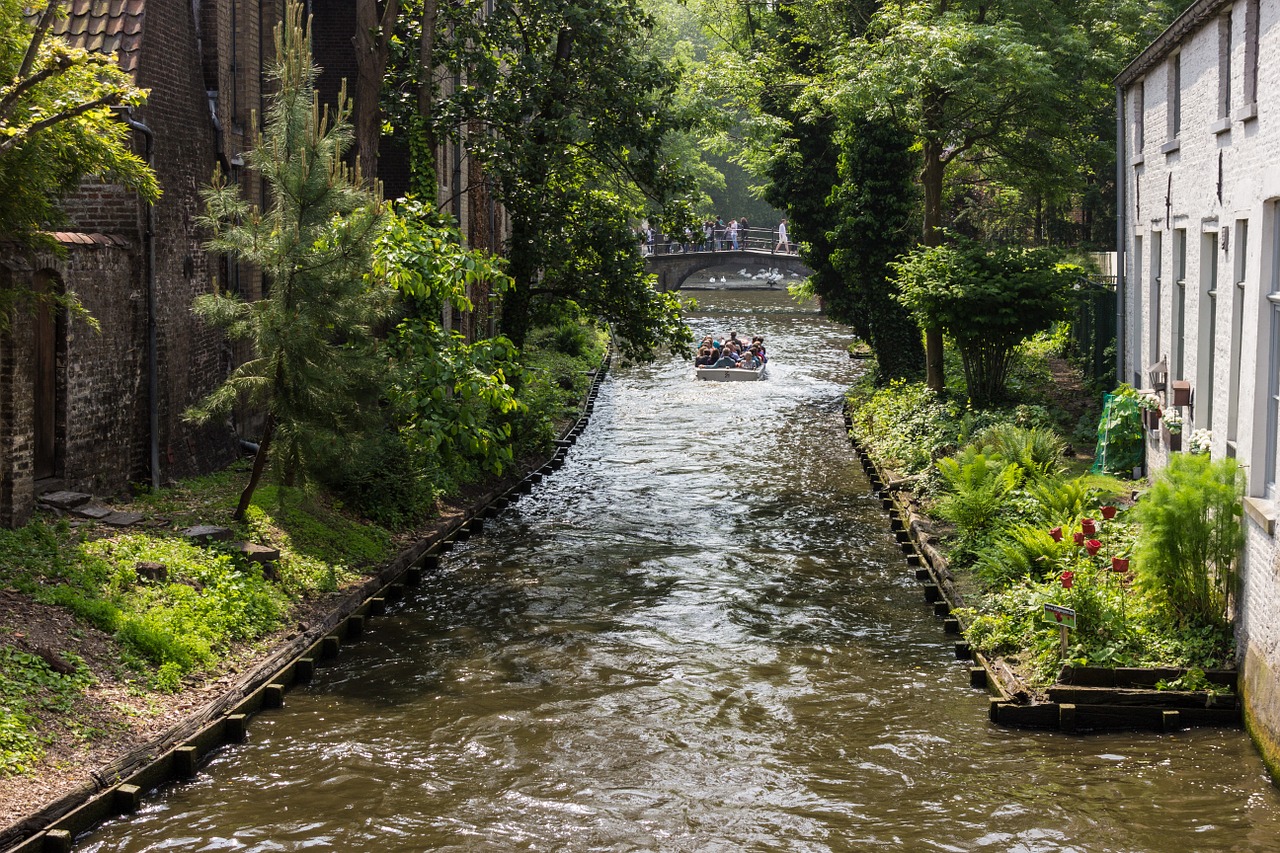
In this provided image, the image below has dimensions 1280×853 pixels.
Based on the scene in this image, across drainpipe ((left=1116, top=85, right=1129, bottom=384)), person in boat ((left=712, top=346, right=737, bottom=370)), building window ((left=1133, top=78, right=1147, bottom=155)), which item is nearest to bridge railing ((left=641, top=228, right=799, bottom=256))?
person in boat ((left=712, top=346, right=737, bottom=370))

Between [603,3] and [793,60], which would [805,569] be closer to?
[603,3]

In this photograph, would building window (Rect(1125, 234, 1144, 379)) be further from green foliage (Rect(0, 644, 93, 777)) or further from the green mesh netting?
green foliage (Rect(0, 644, 93, 777))

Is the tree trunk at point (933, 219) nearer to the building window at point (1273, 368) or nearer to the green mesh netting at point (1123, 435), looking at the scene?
the green mesh netting at point (1123, 435)

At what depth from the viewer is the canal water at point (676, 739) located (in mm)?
9016

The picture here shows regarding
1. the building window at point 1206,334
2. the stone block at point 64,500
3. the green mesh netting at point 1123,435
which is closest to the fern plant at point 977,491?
the green mesh netting at point 1123,435

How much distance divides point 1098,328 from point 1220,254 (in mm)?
11175

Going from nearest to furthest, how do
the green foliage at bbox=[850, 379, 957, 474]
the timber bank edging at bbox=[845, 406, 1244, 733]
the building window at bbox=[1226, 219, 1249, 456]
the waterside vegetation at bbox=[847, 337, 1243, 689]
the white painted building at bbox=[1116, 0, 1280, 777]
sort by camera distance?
the white painted building at bbox=[1116, 0, 1280, 777] → the timber bank edging at bbox=[845, 406, 1244, 733] → the waterside vegetation at bbox=[847, 337, 1243, 689] → the building window at bbox=[1226, 219, 1249, 456] → the green foliage at bbox=[850, 379, 957, 474]

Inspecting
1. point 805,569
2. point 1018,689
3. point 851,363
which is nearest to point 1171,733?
point 1018,689

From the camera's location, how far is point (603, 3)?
22.2 metres

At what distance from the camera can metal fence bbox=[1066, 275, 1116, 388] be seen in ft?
75.7

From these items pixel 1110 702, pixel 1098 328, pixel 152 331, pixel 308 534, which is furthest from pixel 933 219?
pixel 1110 702

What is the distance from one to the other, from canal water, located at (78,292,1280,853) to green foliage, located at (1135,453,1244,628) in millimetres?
1248

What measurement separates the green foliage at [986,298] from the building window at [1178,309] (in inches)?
235

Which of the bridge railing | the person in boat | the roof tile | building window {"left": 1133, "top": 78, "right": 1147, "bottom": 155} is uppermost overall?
the bridge railing
